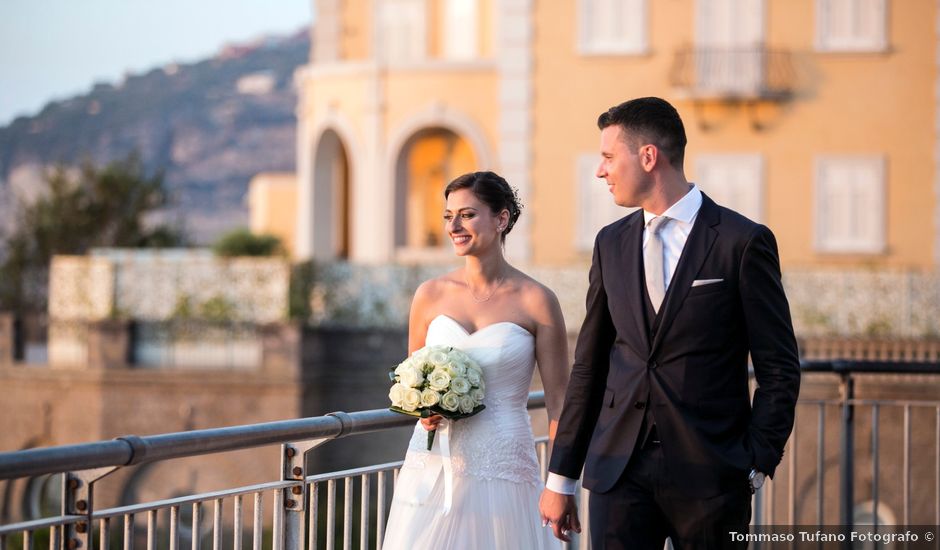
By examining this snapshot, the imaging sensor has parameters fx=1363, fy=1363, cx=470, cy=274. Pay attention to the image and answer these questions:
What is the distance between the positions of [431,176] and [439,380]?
2408 cm

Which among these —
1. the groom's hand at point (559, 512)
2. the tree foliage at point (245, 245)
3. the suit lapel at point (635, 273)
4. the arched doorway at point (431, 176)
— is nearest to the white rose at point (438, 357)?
the groom's hand at point (559, 512)

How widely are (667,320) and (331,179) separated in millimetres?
24852

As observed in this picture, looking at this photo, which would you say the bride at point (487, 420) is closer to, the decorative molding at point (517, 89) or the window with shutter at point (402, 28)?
the decorative molding at point (517, 89)

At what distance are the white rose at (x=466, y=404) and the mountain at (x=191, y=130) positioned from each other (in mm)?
82188

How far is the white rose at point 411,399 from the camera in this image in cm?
519

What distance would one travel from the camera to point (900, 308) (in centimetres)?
2298

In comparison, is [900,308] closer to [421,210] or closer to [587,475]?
[421,210]

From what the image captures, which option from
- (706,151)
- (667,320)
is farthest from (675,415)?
(706,151)

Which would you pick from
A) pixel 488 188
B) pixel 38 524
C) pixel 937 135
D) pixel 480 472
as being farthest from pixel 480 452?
pixel 937 135

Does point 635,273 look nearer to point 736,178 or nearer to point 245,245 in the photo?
point 736,178

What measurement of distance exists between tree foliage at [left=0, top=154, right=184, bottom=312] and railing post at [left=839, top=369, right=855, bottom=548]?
113 ft

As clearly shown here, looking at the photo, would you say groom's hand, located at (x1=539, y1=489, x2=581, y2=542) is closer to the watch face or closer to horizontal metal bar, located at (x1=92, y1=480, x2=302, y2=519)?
the watch face

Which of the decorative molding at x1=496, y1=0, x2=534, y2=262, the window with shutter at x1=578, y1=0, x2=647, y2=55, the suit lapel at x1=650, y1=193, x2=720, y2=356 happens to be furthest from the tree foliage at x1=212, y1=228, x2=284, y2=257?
the suit lapel at x1=650, y1=193, x2=720, y2=356

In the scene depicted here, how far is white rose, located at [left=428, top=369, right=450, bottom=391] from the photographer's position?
5191 mm
